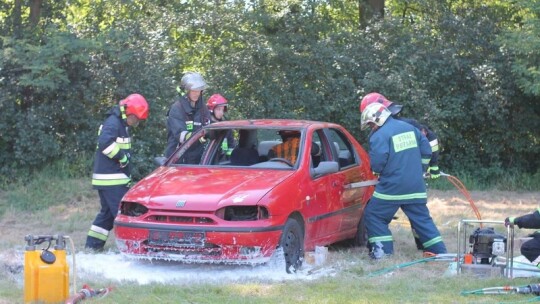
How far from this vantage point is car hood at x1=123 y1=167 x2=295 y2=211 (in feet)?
27.2

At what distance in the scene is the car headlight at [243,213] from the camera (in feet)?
27.1

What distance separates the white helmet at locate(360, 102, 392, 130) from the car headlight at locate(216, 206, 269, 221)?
1.79 meters

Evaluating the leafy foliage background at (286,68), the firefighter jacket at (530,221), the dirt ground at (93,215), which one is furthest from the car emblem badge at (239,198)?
the leafy foliage background at (286,68)

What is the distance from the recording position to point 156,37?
16516 millimetres

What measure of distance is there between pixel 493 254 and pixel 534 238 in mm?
441

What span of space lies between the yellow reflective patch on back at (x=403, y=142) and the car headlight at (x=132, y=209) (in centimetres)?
273

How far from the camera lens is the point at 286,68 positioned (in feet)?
56.7

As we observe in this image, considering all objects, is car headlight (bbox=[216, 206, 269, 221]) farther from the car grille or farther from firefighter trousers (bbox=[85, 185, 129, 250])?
firefighter trousers (bbox=[85, 185, 129, 250])

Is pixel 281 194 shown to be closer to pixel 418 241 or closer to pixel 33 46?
pixel 418 241

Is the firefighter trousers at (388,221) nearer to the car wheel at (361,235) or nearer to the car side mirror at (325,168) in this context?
the car side mirror at (325,168)

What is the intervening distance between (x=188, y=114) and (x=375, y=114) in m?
2.88

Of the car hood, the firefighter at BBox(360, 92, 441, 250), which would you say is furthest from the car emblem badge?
the firefighter at BBox(360, 92, 441, 250)

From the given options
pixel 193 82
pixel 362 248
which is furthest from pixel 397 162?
pixel 193 82

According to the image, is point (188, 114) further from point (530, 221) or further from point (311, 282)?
point (530, 221)
